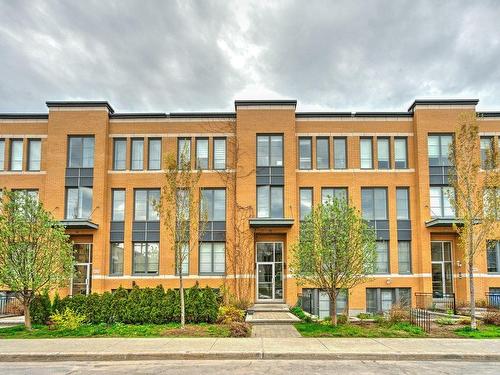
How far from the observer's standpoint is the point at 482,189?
19.9 meters

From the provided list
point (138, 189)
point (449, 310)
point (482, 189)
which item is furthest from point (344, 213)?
point (138, 189)

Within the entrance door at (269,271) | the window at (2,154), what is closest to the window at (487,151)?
the entrance door at (269,271)

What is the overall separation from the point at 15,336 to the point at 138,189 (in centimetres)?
1426

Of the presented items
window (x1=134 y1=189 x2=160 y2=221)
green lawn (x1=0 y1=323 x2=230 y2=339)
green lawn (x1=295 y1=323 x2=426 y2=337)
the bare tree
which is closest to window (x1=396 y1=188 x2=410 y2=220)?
the bare tree

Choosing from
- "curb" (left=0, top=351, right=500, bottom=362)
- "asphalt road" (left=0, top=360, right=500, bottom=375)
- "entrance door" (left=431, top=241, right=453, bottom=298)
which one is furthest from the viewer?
"entrance door" (left=431, top=241, right=453, bottom=298)

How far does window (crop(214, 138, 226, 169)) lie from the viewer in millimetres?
29920

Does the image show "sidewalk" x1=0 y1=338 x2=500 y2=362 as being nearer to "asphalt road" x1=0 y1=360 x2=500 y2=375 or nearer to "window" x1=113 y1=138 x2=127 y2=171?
"asphalt road" x1=0 y1=360 x2=500 y2=375

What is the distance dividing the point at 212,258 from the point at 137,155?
7.83 m

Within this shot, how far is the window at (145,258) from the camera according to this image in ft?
95.5

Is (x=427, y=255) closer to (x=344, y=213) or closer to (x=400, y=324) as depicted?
(x=400, y=324)

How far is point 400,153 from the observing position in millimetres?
29938

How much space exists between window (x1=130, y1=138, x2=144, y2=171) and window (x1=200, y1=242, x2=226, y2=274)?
20.2ft

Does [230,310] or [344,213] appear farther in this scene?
[230,310]

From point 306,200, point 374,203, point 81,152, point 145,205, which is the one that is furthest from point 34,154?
point 374,203
